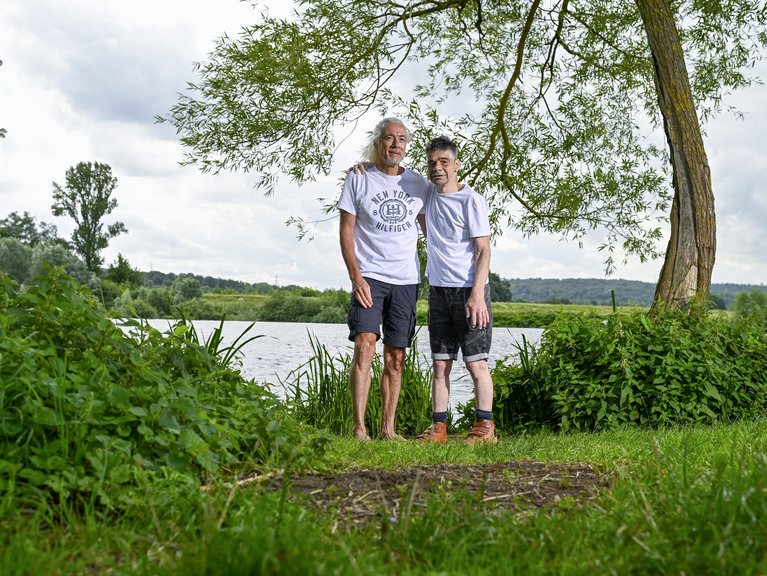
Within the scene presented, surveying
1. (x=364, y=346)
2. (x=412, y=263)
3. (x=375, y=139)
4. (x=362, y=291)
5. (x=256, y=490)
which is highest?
(x=375, y=139)

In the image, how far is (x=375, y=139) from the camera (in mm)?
6023

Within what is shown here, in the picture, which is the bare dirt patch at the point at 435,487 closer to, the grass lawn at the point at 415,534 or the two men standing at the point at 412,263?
the grass lawn at the point at 415,534

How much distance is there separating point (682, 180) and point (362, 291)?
4723 millimetres

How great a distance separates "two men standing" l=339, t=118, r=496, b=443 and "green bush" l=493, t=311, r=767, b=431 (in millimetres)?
1534

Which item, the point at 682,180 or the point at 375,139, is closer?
the point at 375,139

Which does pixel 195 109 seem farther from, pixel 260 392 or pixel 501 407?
pixel 260 392

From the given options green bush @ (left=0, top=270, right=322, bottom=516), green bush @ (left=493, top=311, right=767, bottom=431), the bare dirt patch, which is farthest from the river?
the bare dirt patch

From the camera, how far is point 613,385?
7109 mm

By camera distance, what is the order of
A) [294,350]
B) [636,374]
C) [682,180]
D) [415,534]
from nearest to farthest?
[415,534] < [636,374] < [682,180] < [294,350]

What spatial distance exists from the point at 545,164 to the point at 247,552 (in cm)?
930

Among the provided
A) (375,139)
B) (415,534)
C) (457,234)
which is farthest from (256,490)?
(375,139)

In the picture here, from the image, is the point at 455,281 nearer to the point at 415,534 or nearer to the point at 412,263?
the point at 412,263

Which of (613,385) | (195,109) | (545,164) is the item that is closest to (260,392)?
(613,385)

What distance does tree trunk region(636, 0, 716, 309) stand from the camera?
27.6ft
